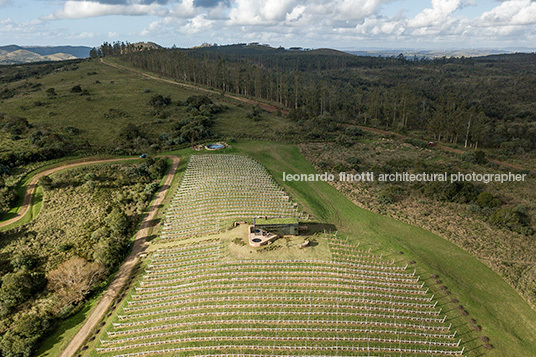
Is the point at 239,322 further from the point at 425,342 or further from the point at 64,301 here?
the point at 64,301

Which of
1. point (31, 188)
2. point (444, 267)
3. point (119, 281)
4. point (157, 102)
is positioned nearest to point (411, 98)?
point (157, 102)

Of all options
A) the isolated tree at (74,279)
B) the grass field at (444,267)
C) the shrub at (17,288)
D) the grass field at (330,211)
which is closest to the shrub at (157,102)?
the grass field at (330,211)

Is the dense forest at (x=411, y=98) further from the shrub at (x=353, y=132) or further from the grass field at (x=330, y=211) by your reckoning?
the grass field at (x=330, y=211)

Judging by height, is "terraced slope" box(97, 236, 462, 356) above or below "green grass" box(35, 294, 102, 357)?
above

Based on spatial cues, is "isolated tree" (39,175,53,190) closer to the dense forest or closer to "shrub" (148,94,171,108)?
"shrub" (148,94,171,108)

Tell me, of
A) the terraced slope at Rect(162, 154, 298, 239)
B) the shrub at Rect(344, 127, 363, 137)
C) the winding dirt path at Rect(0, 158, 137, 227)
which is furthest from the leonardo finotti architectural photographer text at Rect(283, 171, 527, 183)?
the winding dirt path at Rect(0, 158, 137, 227)

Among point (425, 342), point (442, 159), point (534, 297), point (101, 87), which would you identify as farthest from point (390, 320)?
point (101, 87)
